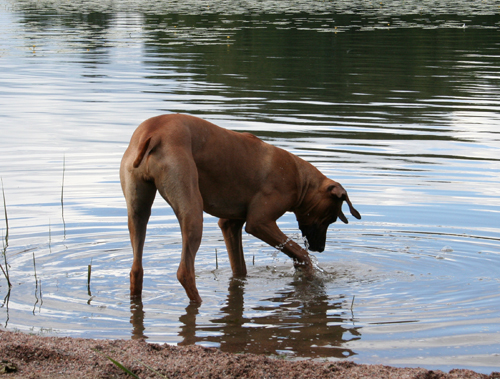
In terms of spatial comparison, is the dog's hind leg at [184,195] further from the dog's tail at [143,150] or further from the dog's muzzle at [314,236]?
the dog's muzzle at [314,236]

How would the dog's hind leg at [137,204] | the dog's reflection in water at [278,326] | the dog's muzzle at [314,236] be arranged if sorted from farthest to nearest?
1. the dog's muzzle at [314,236]
2. the dog's hind leg at [137,204]
3. the dog's reflection in water at [278,326]

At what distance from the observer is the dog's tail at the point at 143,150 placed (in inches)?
215

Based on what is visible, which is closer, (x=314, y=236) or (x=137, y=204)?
(x=137, y=204)

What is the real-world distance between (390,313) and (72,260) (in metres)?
3.04

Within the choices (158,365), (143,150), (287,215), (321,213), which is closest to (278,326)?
(158,365)

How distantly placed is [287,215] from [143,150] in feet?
12.5

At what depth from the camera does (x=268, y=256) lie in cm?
786

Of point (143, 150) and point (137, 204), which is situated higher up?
point (143, 150)

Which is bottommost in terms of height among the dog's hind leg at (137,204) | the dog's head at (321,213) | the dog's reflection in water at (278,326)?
the dog's reflection in water at (278,326)

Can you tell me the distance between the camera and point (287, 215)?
356 inches

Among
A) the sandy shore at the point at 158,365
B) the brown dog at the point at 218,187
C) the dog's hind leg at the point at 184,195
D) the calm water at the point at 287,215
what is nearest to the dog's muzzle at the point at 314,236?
the brown dog at the point at 218,187

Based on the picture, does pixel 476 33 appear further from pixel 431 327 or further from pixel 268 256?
pixel 431 327

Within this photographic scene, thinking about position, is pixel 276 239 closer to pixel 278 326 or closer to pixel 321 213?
pixel 321 213

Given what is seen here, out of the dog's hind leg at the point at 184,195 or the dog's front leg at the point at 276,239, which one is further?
the dog's front leg at the point at 276,239
